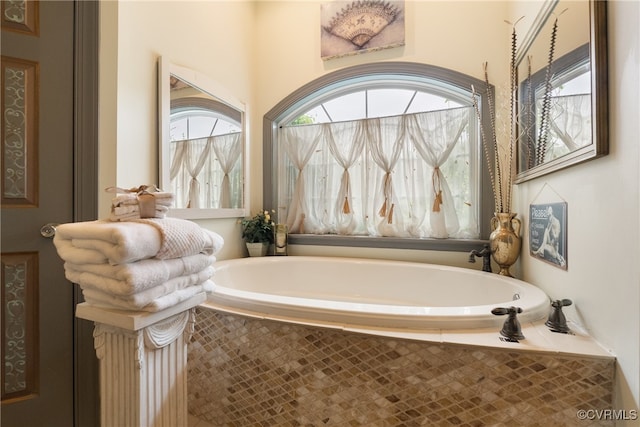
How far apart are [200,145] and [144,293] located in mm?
1689

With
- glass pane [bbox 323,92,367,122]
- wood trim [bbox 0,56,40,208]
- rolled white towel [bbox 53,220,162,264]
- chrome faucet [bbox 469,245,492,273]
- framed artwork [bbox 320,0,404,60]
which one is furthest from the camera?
glass pane [bbox 323,92,367,122]

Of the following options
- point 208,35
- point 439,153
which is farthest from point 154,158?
point 439,153

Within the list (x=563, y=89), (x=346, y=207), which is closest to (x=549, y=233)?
(x=563, y=89)

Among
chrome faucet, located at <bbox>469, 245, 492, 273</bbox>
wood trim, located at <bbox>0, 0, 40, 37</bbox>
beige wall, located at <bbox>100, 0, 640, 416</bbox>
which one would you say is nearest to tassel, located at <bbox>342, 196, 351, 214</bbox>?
beige wall, located at <bbox>100, 0, 640, 416</bbox>

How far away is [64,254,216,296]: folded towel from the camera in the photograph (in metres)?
0.63

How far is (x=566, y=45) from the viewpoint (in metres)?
1.16

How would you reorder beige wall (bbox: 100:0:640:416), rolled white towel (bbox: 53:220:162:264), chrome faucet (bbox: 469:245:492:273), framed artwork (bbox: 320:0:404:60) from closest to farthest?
rolled white towel (bbox: 53:220:162:264), beige wall (bbox: 100:0:640:416), chrome faucet (bbox: 469:245:492:273), framed artwork (bbox: 320:0:404:60)

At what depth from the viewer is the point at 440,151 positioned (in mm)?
2180

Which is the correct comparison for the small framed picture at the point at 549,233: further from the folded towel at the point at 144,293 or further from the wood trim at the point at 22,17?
the wood trim at the point at 22,17

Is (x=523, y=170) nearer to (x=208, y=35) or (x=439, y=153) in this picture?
(x=439, y=153)

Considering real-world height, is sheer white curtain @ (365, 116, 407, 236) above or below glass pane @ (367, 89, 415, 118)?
below

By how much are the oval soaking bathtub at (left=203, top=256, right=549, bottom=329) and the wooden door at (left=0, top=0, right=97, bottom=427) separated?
649mm

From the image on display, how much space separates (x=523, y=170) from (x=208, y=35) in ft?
7.67

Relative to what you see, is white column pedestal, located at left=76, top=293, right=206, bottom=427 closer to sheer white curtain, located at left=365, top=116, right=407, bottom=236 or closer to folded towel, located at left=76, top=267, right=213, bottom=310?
folded towel, located at left=76, top=267, right=213, bottom=310
